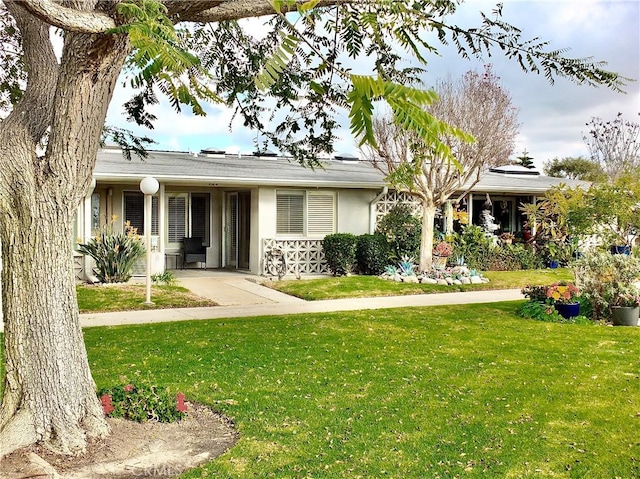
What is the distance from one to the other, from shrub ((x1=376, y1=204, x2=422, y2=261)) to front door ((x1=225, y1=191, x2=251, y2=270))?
12.6 ft

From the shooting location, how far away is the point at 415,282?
15281mm

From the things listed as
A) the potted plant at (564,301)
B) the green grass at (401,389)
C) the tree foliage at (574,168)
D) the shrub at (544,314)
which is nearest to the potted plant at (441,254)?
the shrub at (544,314)

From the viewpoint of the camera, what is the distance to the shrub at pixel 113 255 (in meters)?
13.8

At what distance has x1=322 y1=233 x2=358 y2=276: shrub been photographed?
16547mm

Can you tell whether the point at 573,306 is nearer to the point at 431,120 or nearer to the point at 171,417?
the point at 171,417

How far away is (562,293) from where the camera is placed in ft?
35.6

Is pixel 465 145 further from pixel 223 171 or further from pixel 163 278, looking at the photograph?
pixel 163 278

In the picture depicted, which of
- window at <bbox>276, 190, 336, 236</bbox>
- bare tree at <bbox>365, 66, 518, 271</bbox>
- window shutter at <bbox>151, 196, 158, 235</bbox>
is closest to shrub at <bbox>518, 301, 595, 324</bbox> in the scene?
bare tree at <bbox>365, 66, 518, 271</bbox>

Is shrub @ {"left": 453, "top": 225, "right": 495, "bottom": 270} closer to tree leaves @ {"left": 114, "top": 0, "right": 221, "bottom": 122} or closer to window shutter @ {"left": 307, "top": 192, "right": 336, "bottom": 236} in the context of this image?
window shutter @ {"left": 307, "top": 192, "right": 336, "bottom": 236}

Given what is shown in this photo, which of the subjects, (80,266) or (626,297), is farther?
(80,266)

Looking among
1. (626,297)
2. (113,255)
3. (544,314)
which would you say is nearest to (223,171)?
(113,255)

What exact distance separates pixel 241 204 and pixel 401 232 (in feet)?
15.6

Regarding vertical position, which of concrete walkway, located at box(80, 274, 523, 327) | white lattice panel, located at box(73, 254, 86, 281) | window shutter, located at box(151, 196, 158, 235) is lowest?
concrete walkway, located at box(80, 274, 523, 327)

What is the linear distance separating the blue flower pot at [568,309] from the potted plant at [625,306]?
58 centimetres
